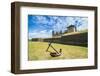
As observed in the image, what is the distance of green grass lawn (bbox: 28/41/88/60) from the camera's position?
6.35 ft

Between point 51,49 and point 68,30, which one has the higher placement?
point 68,30

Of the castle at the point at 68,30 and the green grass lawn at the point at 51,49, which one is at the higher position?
the castle at the point at 68,30

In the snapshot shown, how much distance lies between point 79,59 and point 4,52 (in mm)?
666

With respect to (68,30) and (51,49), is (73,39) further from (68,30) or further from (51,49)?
(51,49)

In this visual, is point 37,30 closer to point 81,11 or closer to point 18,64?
point 18,64

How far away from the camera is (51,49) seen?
2.01m

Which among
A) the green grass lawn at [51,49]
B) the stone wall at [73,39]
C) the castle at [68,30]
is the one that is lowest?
the green grass lawn at [51,49]

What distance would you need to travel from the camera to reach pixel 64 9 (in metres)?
2.04

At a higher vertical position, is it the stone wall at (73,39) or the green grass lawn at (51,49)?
the stone wall at (73,39)

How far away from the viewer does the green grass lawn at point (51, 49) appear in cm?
193

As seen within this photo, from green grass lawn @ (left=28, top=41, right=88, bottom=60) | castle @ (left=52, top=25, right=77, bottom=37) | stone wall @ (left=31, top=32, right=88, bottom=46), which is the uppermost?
castle @ (left=52, top=25, right=77, bottom=37)

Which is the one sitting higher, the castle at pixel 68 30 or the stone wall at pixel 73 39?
the castle at pixel 68 30

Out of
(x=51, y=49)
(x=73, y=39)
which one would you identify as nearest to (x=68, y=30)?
(x=73, y=39)

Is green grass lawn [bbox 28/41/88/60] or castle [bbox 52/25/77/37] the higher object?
castle [bbox 52/25/77/37]
